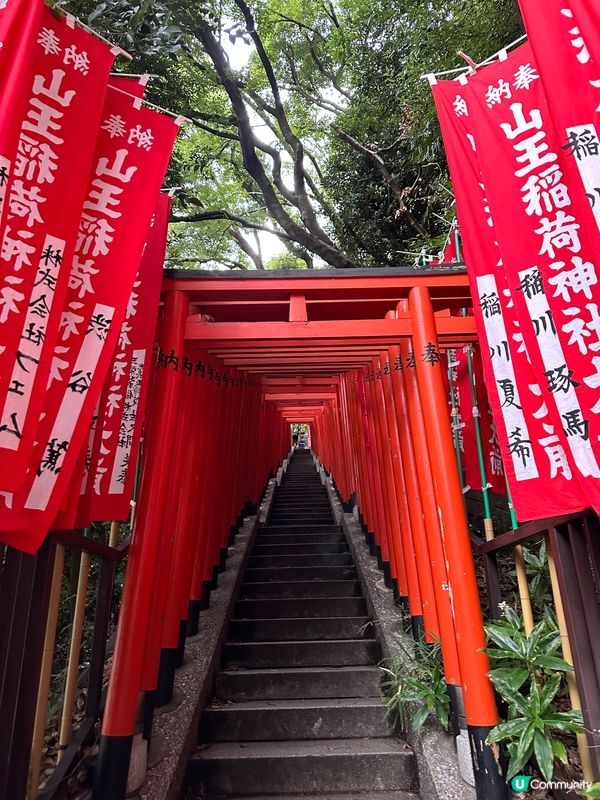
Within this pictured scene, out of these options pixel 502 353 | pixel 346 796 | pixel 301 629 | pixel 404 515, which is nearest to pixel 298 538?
pixel 301 629

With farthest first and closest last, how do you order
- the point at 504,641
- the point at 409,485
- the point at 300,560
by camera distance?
the point at 300,560 < the point at 409,485 < the point at 504,641

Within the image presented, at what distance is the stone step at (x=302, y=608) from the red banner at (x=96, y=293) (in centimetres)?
381

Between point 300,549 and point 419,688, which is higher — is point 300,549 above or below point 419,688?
above

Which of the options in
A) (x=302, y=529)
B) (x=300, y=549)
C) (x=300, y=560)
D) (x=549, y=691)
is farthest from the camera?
(x=302, y=529)

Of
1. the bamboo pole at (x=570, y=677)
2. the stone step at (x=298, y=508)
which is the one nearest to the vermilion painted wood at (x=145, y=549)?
the bamboo pole at (x=570, y=677)

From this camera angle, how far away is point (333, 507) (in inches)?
372

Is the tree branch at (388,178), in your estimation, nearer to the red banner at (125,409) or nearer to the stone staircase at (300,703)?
the red banner at (125,409)

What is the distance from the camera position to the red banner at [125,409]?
116 inches

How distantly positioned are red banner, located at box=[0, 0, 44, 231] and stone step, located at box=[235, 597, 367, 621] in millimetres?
4833

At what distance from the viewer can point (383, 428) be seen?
5.37 m

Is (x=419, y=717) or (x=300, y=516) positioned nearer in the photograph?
(x=419, y=717)

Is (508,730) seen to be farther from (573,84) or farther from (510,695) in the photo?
(573,84)

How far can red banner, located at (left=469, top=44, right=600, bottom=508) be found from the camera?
2.16 meters

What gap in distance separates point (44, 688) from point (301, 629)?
313 centimetres
